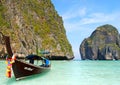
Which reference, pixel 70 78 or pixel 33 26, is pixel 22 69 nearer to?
pixel 70 78

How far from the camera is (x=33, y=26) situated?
10769 cm

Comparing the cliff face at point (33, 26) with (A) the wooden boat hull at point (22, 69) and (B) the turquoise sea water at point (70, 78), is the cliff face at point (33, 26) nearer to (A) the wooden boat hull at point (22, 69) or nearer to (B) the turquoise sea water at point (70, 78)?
(B) the turquoise sea water at point (70, 78)

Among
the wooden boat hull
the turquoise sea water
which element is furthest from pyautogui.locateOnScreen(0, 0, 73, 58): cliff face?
the wooden boat hull

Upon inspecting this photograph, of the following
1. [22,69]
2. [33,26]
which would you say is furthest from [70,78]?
[33,26]

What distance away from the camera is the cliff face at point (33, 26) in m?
90.2

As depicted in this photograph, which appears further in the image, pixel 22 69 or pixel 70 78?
pixel 70 78

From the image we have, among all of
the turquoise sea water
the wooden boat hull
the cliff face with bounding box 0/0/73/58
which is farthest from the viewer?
the cliff face with bounding box 0/0/73/58

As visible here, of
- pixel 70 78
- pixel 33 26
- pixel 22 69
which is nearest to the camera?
pixel 22 69

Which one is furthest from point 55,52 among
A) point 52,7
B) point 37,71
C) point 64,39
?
point 37,71

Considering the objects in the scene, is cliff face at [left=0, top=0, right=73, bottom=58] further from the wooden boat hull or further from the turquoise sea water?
the wooden boat hull

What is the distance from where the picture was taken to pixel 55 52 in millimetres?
103875

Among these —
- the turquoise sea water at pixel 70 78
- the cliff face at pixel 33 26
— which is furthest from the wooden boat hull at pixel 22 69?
the cliff face at pixel 33 26

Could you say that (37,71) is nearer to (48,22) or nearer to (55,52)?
(55,52)

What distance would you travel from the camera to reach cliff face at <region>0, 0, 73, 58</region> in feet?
296
